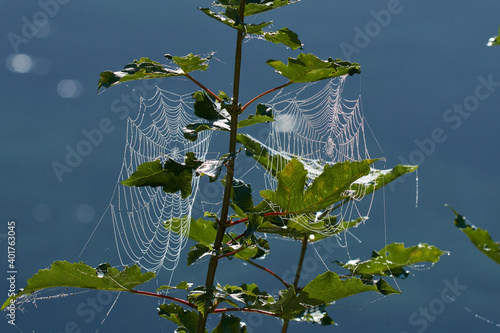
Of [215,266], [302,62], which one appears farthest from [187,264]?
[302,62]

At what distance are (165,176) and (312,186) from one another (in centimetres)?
66

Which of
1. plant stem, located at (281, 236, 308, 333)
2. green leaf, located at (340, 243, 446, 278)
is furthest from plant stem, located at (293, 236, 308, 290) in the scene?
green leaf, located at (340, 243, 446, 278)

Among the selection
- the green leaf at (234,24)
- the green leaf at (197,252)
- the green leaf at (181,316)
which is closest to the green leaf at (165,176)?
the green leaf at (197,252)

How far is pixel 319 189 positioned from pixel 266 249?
0.66m

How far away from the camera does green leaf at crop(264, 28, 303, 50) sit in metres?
2.47

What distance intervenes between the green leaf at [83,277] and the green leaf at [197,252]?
0.21m

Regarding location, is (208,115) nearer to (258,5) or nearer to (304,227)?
(258,5)

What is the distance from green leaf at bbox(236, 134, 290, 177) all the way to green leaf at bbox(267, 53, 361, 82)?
18.6 inches

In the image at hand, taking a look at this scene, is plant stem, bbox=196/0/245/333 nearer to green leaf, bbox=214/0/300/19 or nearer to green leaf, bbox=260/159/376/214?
green leaf, bbox=214/0/300/19

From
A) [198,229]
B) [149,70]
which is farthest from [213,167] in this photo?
[198,229]

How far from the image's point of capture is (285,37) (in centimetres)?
248

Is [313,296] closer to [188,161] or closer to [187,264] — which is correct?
[187,264]

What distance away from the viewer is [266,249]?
2.75 m

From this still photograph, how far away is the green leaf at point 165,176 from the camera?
7.59ft
